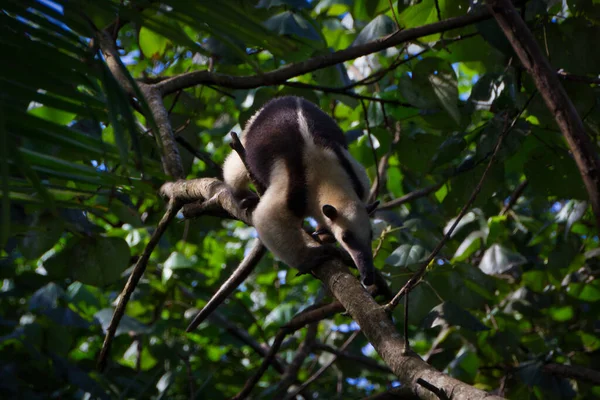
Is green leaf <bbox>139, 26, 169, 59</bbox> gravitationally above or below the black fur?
above

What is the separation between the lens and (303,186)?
3576 millimetres

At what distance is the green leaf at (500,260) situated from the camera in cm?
390

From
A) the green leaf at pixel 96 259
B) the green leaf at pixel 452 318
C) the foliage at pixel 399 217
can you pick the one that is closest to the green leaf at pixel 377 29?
the foliage at pixel 399 217

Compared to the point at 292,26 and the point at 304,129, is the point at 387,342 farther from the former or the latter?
the point at 292,26

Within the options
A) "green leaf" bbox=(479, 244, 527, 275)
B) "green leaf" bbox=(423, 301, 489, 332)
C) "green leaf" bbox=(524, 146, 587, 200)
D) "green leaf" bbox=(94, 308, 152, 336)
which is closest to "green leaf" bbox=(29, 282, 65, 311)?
"green leaf" bbox=(94, 308, 152, 336)

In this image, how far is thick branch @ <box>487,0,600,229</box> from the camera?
55.9 inches

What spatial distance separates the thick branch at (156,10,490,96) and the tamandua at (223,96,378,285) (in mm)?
269

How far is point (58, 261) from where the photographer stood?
11.9 feet

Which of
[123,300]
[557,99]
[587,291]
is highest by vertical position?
[123,300]

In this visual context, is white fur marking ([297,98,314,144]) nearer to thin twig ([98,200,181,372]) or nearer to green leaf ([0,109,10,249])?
thin twig ([98,200,181,372])

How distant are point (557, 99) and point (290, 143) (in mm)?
2127

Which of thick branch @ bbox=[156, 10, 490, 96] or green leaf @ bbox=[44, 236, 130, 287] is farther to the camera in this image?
green leaf @ bbox=[44, 236, 130, 287]

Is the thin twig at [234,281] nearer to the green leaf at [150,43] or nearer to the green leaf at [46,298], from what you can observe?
the green leaf at [46,298]

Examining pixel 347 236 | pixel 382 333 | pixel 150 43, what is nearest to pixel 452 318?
pixel 347 236
